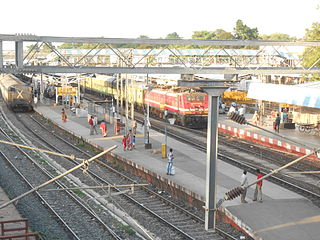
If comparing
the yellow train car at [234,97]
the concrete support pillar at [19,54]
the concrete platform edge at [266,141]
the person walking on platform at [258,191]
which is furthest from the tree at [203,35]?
the person walking on platform at [258,191]

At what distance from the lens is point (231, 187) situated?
1986cm

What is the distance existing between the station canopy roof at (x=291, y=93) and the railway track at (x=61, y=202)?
13108 mm

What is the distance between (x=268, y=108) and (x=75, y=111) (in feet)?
51.7

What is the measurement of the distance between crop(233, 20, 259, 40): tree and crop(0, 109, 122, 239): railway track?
102684 millimetres

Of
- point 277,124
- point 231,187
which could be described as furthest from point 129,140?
point 277,124

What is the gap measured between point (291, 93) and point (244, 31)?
10015cm

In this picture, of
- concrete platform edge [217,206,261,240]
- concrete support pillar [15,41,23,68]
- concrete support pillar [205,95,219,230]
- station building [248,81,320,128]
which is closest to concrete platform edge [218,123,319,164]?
station building [248,81,320,128]

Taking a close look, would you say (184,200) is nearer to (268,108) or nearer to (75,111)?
(268,108)

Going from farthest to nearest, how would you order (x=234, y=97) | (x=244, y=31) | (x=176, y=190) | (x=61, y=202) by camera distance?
1. (x=244, y=31)
2. (x=234, y=97)
3. (x=176, y=190)
4. (x=61, y=202)

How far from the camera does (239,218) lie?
16.1 m

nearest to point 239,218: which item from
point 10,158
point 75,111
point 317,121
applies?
point 10,158

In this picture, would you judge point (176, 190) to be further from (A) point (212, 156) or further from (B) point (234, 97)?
(B) point (234, 97)

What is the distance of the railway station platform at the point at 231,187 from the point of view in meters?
15.4

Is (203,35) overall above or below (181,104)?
above
